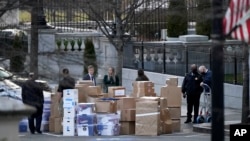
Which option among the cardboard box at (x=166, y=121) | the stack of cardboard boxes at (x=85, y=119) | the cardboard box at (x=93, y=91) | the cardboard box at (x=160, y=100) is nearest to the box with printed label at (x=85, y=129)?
the stack of cardboard boxes at (x=85, y=119)

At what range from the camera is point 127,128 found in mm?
20812

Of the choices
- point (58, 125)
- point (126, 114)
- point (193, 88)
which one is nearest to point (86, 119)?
point (126, 114)

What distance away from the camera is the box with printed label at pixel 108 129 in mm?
20609

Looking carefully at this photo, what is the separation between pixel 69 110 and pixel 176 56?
9.88m

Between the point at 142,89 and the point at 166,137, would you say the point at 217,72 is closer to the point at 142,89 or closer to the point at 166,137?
the point at 166,137

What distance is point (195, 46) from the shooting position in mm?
31062

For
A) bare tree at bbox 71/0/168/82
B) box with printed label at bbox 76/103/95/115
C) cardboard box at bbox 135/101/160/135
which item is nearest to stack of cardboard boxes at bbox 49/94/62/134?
box with printed label at bbox 76/103/95/115

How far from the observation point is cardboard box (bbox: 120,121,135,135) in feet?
68.3

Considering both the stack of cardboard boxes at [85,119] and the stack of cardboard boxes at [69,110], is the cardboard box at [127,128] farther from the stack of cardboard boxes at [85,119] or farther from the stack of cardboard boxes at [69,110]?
the stack of cardboard boxes at [69,110]

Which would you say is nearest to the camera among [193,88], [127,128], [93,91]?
[127,128]

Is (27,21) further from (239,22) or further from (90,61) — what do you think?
(239,22)

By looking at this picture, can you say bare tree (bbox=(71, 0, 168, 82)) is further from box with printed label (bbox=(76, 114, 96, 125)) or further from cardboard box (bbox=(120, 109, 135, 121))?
box with printed label (bbox=(76, 114, 96, 125))

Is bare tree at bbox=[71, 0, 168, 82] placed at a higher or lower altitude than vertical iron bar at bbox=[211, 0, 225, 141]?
higher

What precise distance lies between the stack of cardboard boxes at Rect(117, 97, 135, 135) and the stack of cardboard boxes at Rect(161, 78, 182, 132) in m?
1.24
